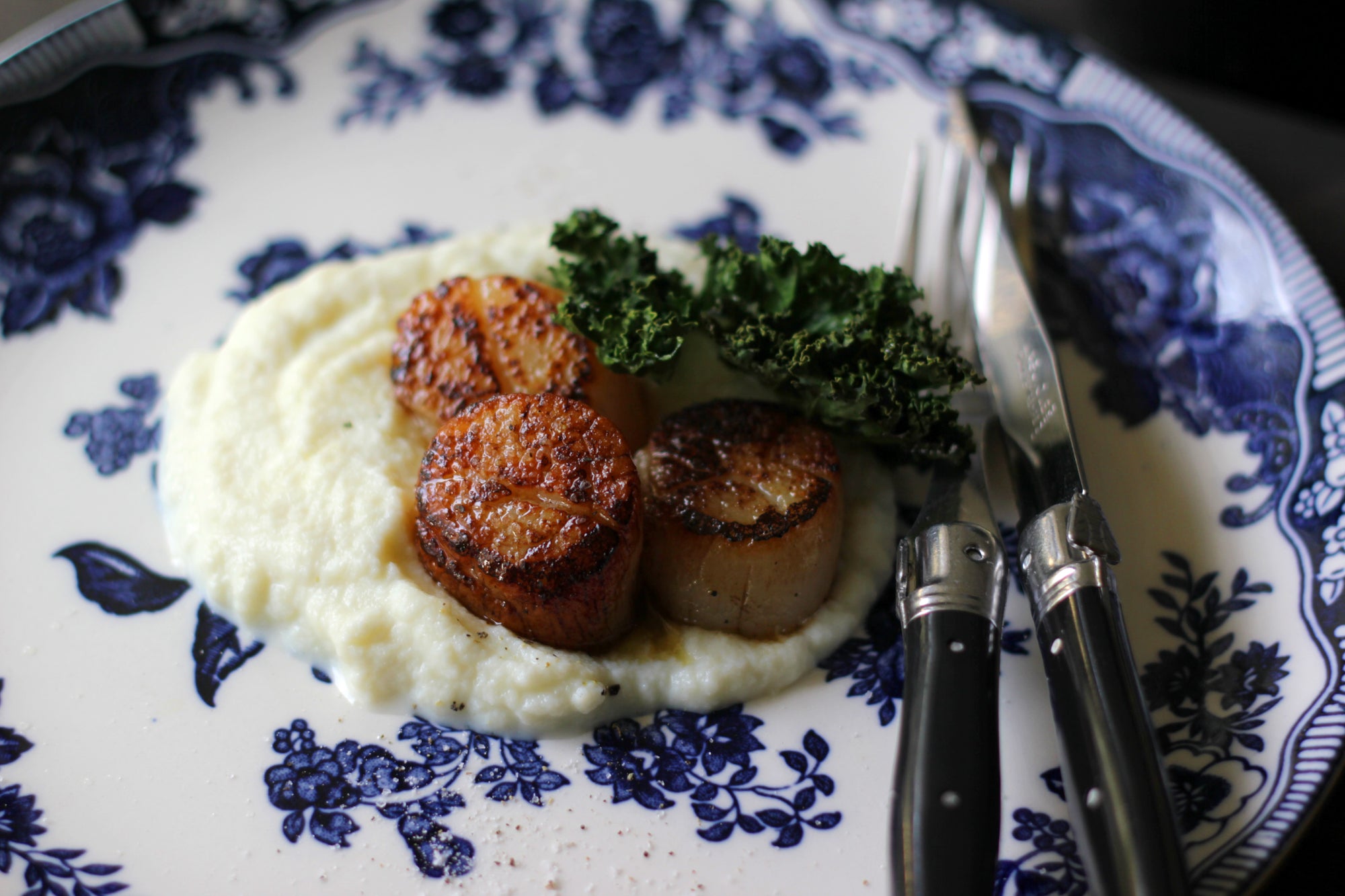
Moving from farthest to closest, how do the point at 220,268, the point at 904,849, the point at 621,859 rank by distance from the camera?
1. the point at 220,268
2. the point at 621,859
3. the point at 904,849

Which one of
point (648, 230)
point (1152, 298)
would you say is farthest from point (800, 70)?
point (1152, 298)

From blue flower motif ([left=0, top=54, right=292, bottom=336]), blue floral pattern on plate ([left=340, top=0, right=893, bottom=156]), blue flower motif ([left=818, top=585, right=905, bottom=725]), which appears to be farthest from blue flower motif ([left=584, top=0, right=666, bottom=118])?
blue flower motif ([left=818, top=585, right=905, bottom=725])

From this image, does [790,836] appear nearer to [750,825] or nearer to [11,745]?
[750,825]

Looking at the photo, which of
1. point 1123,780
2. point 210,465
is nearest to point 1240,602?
point 1123,780

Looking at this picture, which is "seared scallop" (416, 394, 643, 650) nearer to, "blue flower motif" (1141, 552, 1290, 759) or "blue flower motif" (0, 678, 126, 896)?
"blue flower motif" (0, 678, 126, 896)

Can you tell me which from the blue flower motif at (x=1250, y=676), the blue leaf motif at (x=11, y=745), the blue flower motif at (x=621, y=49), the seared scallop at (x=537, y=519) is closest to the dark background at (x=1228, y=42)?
the blue flower motif at (x=621, y=49)

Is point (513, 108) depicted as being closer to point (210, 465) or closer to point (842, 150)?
point (842, 150)
